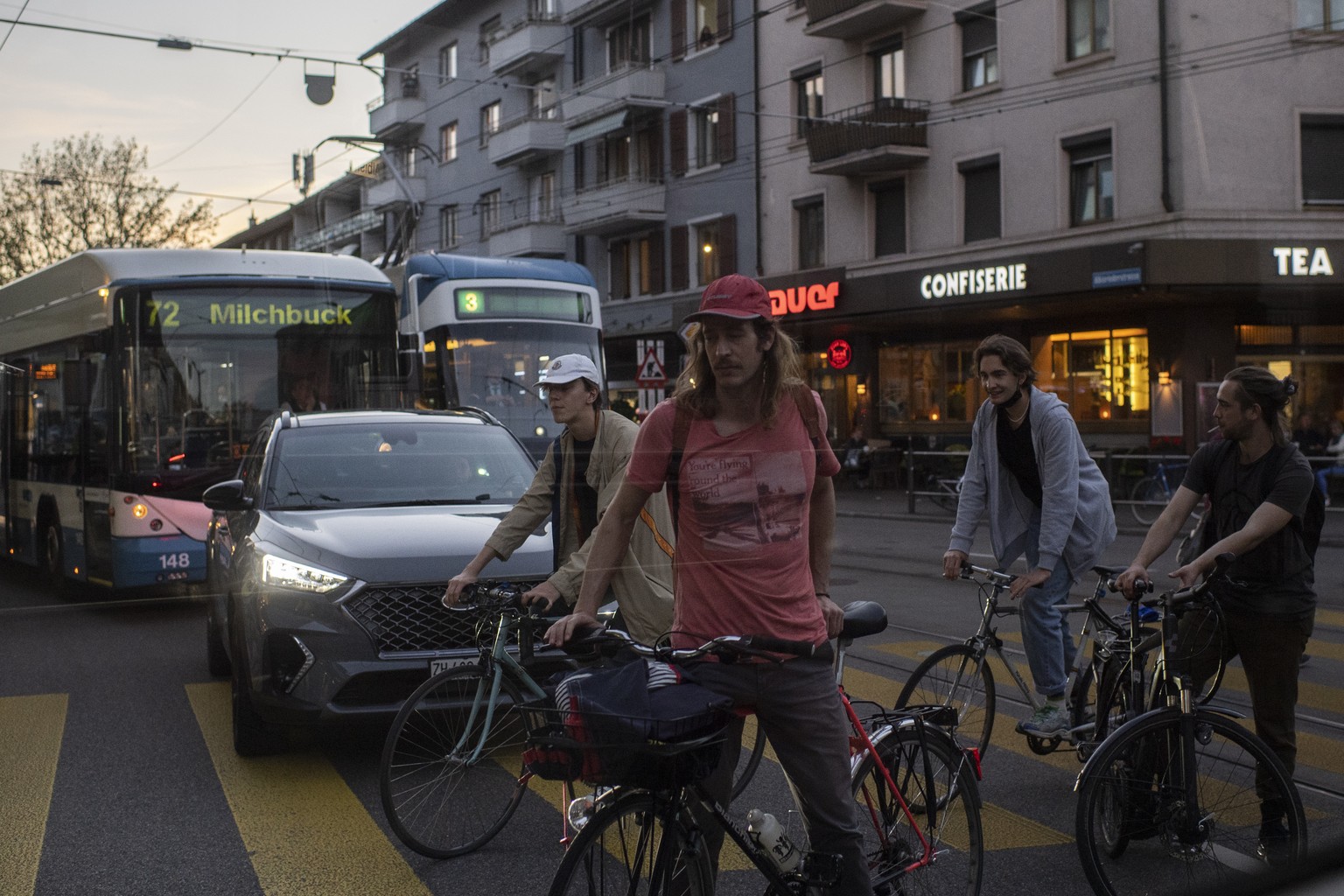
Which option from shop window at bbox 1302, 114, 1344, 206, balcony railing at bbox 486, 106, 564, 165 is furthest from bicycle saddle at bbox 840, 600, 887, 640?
balcony railing at bbox 486, 106, 564, 165

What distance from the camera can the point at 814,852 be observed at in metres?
3.25

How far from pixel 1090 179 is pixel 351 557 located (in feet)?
65.4

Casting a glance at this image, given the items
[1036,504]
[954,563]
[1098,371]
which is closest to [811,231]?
[1098,371]

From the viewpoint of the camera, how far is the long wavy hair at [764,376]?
3184 mm

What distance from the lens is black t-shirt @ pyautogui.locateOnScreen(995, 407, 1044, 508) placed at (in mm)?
5660

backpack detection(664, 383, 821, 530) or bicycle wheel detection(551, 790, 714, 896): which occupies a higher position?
backpack detection(664, 383, 821, 530)

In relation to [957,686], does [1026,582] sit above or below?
above

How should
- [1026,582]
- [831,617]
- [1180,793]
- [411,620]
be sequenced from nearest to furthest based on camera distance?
[831,617] → [1180,793] → [1026,582] → [411,620]

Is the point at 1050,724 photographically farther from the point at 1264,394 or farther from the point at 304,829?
the point at 304,829

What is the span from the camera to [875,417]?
2909 cm

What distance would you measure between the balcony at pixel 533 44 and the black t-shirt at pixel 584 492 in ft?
111

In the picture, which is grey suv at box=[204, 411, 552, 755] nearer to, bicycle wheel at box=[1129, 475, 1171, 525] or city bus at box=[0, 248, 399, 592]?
city bus at box=[0, 248, 399, 592]

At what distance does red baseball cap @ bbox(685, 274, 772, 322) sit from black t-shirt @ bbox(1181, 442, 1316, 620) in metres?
2.26

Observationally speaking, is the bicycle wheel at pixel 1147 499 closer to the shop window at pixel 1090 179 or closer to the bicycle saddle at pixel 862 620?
the shop window at pixel 1090 179
